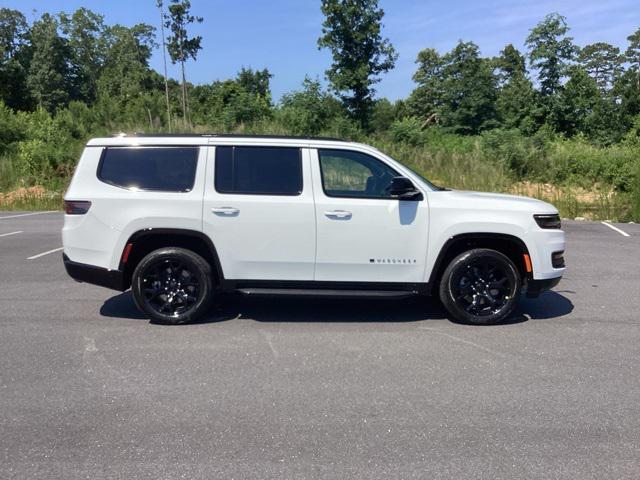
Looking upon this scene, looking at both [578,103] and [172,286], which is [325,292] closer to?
[172,286]

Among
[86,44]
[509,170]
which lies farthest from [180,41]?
[86,44]

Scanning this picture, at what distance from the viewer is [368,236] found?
5848 mm

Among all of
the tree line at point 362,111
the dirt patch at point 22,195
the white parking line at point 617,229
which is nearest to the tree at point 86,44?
the tree line at point 362,111

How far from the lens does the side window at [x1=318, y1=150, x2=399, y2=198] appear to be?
19.7ft

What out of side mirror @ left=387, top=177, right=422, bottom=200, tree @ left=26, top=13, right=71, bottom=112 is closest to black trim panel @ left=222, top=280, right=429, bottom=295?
side mirror @ left=387, top=177, right=422, bottom=200

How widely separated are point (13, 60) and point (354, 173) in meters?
62.1

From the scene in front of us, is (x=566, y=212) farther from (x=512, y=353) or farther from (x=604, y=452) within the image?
(x=604, y=452)

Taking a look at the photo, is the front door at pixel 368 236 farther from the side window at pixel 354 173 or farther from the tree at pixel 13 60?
the tree at pixel 13 60

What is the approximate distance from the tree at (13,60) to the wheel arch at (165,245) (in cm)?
5624

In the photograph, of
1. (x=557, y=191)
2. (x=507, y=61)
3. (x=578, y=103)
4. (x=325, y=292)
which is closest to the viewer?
(x=325, y=292)

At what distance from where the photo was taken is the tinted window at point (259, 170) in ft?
19.4

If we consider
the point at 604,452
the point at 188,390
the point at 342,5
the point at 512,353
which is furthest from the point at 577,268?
the point at 342,5

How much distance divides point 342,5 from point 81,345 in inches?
1209

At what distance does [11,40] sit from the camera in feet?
231
